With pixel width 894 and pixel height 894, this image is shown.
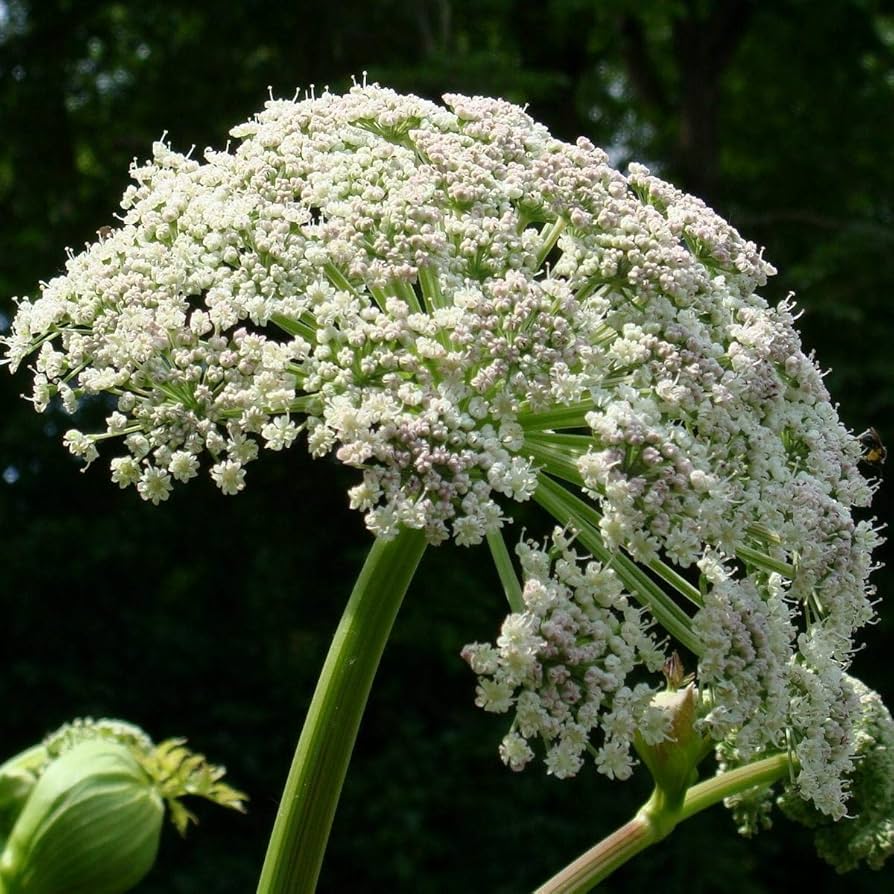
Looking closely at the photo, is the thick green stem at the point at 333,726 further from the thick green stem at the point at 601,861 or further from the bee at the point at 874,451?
the bee at the point at 874,451

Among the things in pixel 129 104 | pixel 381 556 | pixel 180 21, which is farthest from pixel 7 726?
pixel 381 556

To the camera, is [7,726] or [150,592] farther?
[150,592]

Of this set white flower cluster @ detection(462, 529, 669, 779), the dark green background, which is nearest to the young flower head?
white flower cluster @ detection(462, 529, 669, 779)

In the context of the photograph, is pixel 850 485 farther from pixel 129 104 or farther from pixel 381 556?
pixel 129 104

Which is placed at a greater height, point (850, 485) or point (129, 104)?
point (129, 104)

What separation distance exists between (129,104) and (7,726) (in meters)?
4.49

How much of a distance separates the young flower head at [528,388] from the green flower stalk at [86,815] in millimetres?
731

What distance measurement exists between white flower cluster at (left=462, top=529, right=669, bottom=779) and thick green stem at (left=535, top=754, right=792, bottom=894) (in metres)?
0.35

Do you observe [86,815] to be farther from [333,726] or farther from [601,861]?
[601,861]

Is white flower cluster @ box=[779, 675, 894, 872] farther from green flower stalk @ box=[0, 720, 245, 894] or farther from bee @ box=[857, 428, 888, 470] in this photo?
green flower stalk @ box=[0, 720, 245, 894]

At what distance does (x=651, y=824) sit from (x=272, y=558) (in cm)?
620

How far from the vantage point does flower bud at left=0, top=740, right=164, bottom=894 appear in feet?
7.30

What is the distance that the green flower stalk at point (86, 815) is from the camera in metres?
2.23

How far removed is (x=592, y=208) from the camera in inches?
77.5
